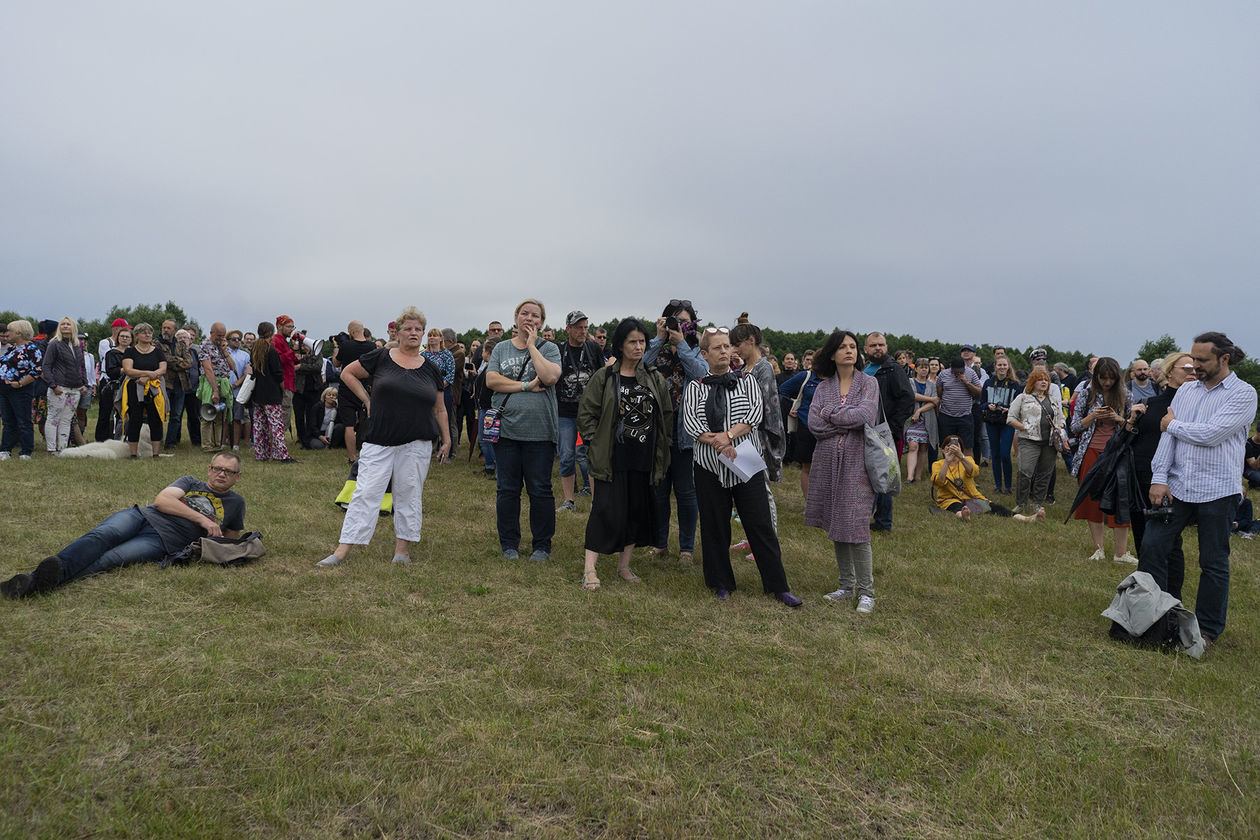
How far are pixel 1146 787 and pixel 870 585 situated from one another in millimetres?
2447

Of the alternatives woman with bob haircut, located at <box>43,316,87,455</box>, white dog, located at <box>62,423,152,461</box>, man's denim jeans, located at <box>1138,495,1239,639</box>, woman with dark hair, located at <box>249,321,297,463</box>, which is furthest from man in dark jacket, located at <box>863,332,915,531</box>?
woman with bob haircut, located at <box>43,316,87,455</box>

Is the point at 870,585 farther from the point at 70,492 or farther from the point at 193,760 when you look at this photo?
the point at 70,492

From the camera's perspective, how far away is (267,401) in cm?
1129

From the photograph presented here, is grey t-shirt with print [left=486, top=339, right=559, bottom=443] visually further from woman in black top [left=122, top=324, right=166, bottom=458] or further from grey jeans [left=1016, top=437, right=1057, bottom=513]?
woman in black top [left=122, top=324, right=166, bottom=458]

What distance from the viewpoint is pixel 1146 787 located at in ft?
10.3

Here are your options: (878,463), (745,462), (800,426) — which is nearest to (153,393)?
(800,426)

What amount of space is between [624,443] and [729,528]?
1.03 m

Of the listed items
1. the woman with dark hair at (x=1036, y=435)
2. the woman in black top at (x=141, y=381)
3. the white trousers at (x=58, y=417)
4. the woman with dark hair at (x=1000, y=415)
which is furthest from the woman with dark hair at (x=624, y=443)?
the white trousers at (x=58, y=417)

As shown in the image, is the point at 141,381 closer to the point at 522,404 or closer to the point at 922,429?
the point at 522,404

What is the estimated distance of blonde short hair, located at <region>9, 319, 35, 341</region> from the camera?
34.2 feet

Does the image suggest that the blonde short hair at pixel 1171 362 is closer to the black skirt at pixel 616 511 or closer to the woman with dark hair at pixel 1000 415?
the black skirt at pixel 616 511

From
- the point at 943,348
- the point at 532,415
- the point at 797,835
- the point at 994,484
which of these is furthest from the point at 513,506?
the point at 943,348

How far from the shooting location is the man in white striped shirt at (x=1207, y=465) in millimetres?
4699

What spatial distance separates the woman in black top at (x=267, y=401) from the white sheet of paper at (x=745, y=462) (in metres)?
8.36
